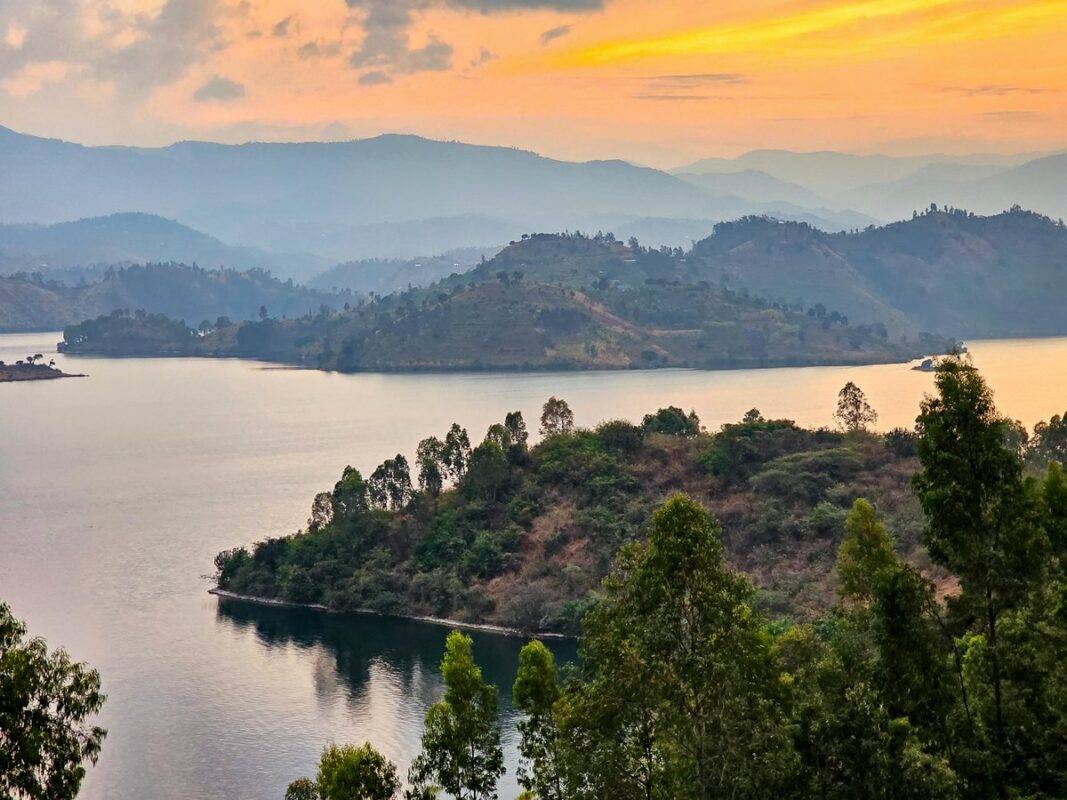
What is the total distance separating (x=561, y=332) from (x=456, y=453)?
90747 millimetres

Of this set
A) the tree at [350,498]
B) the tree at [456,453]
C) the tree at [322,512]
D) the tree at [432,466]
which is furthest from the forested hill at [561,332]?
the tree at [350,498]

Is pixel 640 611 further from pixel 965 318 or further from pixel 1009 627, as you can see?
pixel 965 318

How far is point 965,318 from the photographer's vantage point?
7446 inches

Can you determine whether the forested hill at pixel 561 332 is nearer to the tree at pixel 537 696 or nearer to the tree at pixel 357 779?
the tree at pixel 537 696

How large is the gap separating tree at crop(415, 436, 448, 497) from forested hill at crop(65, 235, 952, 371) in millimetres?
81894

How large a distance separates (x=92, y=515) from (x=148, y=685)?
91.6 feet

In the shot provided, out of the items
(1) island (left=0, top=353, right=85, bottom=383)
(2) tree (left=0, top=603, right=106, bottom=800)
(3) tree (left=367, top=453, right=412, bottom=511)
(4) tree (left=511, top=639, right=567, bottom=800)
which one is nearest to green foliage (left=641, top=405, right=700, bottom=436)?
(3) tree (left=367, top=453, right=412, bottom=511)

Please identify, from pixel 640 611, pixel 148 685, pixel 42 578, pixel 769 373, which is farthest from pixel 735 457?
pixel 769 373

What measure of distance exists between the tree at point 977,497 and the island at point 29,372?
448 ft

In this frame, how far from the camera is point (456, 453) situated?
56906 millimetres

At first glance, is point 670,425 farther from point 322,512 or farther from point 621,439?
point 322,512

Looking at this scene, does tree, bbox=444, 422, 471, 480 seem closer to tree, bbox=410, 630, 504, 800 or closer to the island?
tree, bbox=410, 630, 504, 800

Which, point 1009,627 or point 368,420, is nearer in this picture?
point 1009,627

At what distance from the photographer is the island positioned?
13962 centimetres
